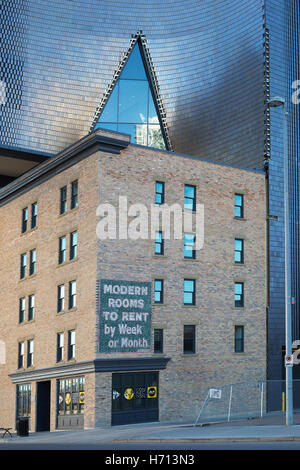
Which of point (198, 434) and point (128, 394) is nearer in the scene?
point (198, 434)

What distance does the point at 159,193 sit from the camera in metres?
40.9

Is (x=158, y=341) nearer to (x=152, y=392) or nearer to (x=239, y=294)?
(x=152, y=392)

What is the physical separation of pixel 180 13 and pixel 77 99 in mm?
10772

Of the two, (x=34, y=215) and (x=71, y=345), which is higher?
(x=34, y=215)

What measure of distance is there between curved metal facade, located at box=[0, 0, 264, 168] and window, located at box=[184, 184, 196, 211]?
9.01 metres

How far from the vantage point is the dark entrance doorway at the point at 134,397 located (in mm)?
37031

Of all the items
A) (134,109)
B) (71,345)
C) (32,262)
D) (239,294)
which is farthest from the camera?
(134,109)

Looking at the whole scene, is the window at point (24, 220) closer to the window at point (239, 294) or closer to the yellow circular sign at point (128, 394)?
the window at point (239, 294)

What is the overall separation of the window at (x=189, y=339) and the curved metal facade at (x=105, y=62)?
14.9 m

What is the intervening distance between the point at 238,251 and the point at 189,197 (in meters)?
4.92

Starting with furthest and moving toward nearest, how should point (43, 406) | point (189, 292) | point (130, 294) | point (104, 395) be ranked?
point (43, 406) → point (189, 292) → point (130, 294) → point (104, 395)

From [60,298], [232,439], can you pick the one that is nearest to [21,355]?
[60,298]

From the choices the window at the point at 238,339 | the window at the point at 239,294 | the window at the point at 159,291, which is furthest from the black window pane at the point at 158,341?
the window at the point at 239,294
